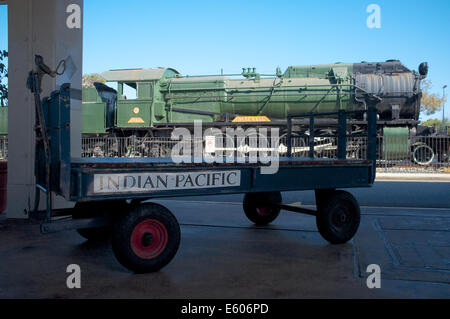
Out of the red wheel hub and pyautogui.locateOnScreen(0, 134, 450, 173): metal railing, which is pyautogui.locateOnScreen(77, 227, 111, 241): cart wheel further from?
pyautogui.locateOnScreen(0, 134, 450, 173): metal railing

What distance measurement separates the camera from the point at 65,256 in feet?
14.3

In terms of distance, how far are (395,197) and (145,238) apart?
749 centimetres

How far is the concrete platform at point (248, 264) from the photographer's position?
11.0ft

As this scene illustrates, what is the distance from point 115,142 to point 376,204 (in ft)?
39.7

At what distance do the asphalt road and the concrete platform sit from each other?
86.8 inches

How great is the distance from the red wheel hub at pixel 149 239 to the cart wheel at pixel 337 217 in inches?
84.2

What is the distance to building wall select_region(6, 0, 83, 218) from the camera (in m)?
6.33

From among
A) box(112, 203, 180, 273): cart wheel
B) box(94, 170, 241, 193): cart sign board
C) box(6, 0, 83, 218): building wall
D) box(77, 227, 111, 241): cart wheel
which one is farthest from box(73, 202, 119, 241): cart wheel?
box(6, 0, 83, 218): building wall

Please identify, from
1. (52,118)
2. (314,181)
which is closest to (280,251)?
(314,181)

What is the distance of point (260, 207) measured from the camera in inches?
244

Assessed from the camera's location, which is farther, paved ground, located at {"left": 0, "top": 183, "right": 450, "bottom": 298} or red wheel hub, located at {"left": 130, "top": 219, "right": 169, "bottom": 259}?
red wheel hub, located at {"left": 130, "top": 219, "right": 169, "bottom": 259}

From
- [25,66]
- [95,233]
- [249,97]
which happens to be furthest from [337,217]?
[249,97]

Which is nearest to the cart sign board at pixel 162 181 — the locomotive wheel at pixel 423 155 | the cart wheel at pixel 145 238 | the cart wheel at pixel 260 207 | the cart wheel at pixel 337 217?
the cart wheel at pixel 145 238
